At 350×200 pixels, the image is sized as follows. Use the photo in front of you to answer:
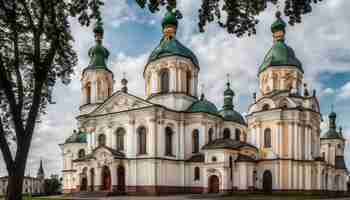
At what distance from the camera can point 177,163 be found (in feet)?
143

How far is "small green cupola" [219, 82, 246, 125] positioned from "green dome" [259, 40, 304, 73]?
23.3 feet

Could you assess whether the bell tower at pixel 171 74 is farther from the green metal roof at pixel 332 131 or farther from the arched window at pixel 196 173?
the green metal roof at pixel 332 131

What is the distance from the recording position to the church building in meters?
42.1

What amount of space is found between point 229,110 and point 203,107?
461 inches

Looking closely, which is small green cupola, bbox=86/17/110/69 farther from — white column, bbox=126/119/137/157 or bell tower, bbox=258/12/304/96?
bell tower, bbox=258/12/304/96

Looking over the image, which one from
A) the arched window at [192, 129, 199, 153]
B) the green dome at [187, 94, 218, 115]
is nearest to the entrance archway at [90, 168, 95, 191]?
the arched window at [192, 129, 199, 153]

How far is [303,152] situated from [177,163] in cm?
1275

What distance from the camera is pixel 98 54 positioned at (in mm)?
54688

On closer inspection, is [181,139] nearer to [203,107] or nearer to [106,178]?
[203,107]

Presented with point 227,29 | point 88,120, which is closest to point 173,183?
point 88,120

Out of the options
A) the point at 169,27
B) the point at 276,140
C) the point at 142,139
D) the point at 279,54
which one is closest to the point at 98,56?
the point at 169,27

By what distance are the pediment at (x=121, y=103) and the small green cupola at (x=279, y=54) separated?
15279 mm

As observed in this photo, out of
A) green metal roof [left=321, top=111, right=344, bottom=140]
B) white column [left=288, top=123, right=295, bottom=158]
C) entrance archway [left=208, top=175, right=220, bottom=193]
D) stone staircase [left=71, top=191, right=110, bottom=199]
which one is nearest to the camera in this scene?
stone staircase [left=71, top=191, right=110, bottom=199]

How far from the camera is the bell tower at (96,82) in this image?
53.1 m
